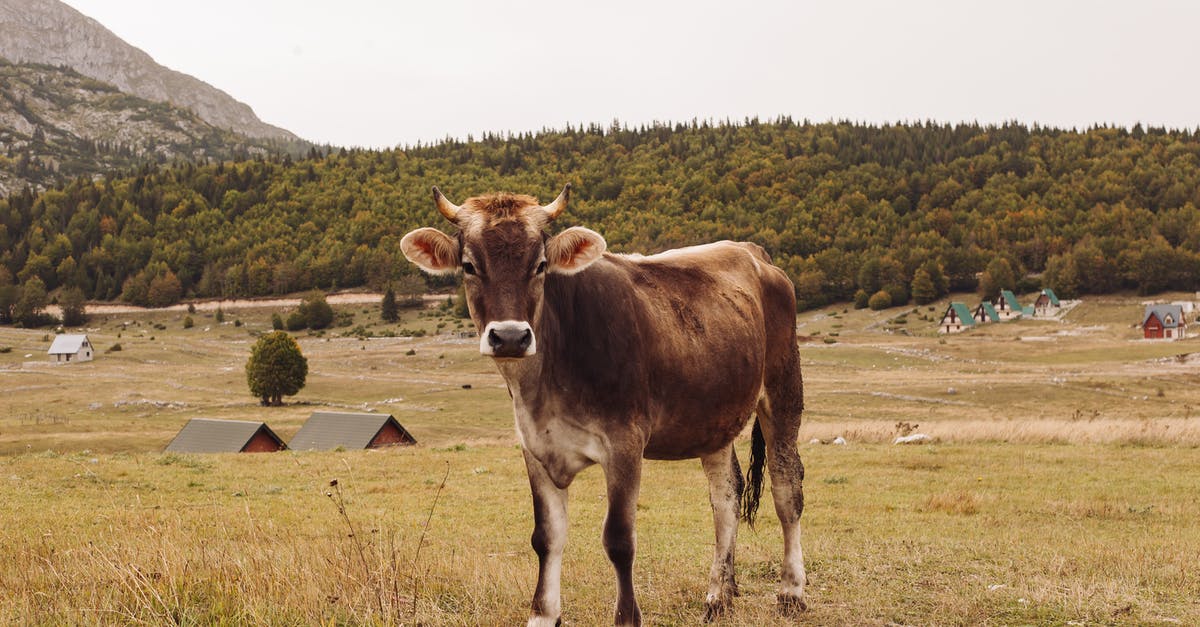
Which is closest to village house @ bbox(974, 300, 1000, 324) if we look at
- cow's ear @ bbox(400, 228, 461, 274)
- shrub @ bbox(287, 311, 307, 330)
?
shrub @ bbox(287, 311, 307, 330)

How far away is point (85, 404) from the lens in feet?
210

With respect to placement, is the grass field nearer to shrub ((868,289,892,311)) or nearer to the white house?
the white house

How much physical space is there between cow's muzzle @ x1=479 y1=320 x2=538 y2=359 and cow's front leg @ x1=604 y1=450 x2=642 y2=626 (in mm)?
1197

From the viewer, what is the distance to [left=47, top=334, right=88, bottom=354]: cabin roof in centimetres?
9694

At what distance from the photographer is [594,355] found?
5801mm

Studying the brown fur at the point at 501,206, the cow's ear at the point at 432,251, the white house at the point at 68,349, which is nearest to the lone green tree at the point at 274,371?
the white house at the point at 68,349

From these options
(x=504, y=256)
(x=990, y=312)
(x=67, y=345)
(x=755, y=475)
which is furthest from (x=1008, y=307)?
(x=504, y=256)

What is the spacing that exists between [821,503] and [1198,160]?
219 m

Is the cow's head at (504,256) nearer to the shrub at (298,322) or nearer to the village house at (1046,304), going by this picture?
the village house at (1046,304)

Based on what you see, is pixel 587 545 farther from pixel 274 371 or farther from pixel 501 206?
pixel 274 371

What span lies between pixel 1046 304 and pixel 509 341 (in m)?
136

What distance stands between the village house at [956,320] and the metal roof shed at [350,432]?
90.4 meters

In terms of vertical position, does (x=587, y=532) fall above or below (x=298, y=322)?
above

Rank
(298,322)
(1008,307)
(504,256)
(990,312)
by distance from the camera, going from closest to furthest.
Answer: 1. (504,256)
2. (990,312)
3. (1008,307)
4. (298,322)
